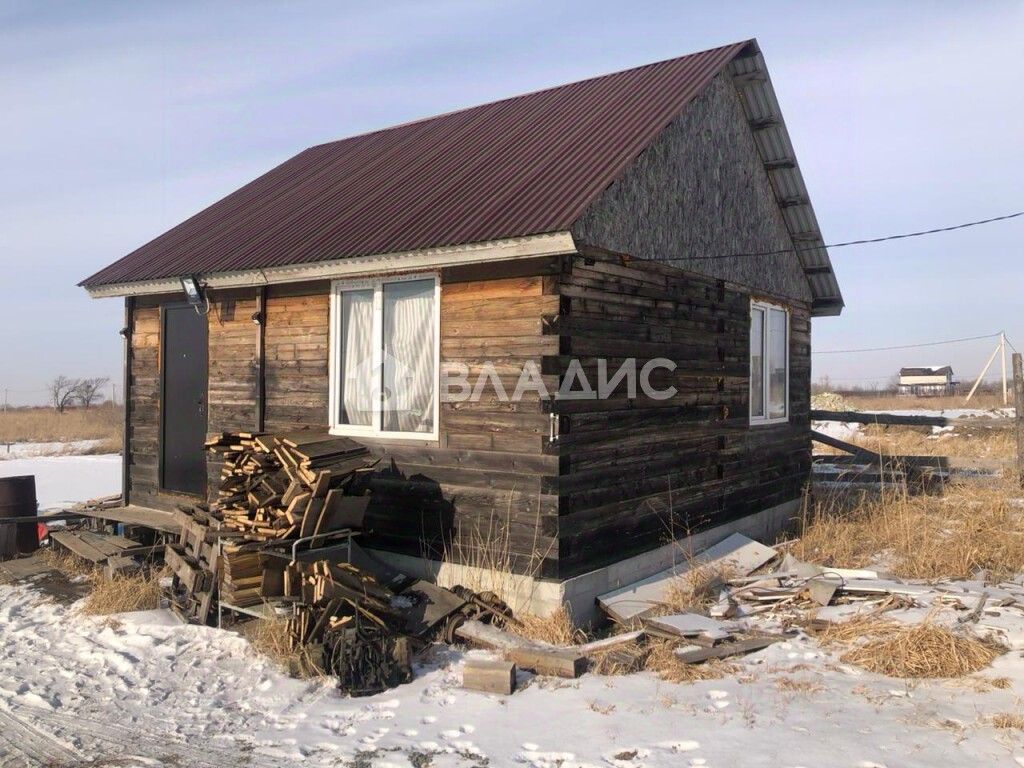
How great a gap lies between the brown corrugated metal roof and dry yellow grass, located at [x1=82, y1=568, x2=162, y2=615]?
3.51 meters

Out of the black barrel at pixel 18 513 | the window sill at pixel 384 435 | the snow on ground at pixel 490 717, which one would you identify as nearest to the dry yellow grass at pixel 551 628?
the snow on ground at pixel 490 717

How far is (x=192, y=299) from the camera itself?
402 inches

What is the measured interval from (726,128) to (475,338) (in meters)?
4.86

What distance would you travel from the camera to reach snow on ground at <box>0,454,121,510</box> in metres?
15.8

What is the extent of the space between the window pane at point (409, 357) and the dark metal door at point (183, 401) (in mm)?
3197

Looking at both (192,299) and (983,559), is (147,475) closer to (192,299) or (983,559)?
(192,299)

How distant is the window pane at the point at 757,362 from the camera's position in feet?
36.7

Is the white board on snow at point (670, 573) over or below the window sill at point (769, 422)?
below

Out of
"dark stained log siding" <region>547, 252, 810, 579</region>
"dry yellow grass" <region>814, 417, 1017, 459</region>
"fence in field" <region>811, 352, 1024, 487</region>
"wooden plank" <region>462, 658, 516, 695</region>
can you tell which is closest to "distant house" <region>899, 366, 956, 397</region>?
"dry yellow grass" <region>814, 417, 1017, 459</region>

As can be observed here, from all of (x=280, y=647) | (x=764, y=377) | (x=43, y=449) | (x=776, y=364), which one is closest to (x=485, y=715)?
(x=280, y=647)

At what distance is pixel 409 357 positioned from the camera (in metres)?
8.39

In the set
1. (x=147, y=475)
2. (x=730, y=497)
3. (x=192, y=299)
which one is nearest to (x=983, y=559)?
(x=730, y=497)

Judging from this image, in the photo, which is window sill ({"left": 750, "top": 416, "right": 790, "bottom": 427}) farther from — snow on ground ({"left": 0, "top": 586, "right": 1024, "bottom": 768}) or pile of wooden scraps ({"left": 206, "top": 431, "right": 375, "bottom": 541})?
pile of wooden scraps ({"left": 206, "top": 431, "right": 375, "bottom": 541})

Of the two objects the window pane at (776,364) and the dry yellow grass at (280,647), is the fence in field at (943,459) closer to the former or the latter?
the window pane at (776,364)
